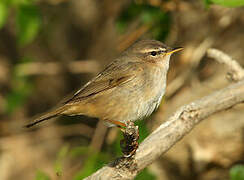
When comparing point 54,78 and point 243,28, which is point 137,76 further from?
point 54,78

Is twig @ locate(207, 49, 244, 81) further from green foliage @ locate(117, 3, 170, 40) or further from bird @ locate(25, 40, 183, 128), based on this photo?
green foliage @ locate(117, 3, 170, 40)

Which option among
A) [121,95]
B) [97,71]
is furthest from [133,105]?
[97,71]

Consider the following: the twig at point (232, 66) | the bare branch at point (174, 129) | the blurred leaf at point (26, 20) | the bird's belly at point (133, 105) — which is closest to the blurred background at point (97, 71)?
the blurred leaf at point (26, 20)

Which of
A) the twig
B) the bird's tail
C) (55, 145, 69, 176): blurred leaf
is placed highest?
the twig

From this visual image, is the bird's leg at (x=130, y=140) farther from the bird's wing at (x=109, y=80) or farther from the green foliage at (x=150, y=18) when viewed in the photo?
the green foliage at (x=150, y=18)

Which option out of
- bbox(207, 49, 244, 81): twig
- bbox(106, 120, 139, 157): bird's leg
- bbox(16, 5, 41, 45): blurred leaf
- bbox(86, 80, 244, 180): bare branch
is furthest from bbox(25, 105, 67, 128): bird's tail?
bbox(207, 49, 244, 81): twig

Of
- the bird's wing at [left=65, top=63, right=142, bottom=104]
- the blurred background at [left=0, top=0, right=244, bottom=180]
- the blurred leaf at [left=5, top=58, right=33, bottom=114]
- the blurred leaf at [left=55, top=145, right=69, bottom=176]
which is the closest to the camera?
the blurred leaf at [left=55, top=145, right=69, bottom=176]

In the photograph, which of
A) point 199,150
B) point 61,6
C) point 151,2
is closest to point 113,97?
point 199,150
